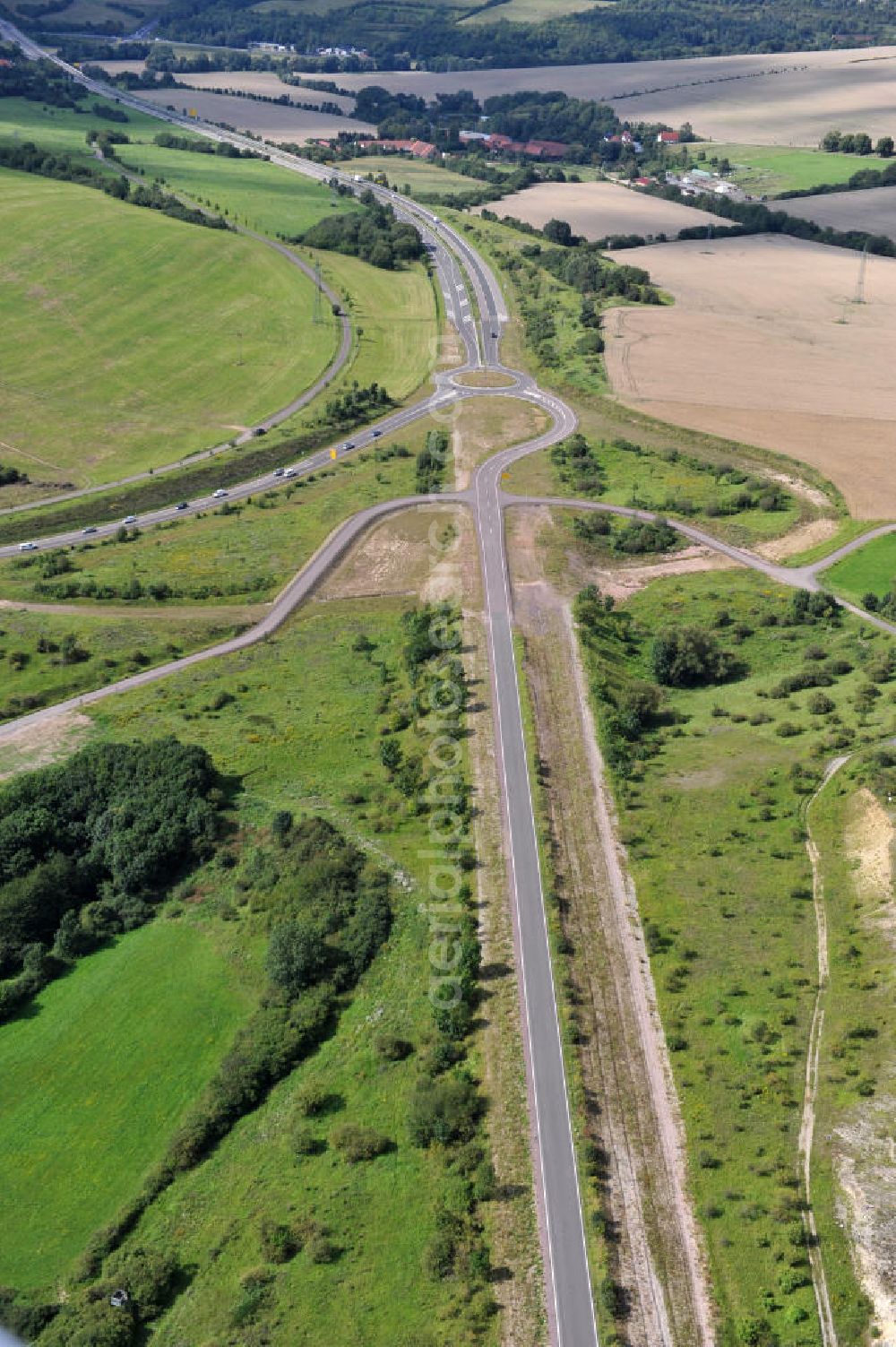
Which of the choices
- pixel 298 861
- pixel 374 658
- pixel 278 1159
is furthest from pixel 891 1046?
pixel 374 658

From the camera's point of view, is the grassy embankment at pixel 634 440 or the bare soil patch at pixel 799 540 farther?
the grassy embankment at pixel 634 440

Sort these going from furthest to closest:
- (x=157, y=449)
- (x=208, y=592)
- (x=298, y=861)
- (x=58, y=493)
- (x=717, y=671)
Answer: (x=157, y=449) → (x=58, y=493) → (x=208, y=592) → (x=717, y=671) → (x=298, y=861)

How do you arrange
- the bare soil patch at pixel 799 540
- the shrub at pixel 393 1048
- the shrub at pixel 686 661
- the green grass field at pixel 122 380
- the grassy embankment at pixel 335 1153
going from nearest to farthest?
the grassy embankment at pixel 335 1153
the shrub at pixel 393 1048
the shrub at pixel 686 661
the bare soil patch at pixel 799 540
the green grass field at pixel 122 380

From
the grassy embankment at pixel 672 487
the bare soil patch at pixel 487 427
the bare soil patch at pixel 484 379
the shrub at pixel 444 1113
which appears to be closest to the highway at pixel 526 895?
the shrub at pixel 444 1113

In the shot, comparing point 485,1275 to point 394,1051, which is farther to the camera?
point 394,1051

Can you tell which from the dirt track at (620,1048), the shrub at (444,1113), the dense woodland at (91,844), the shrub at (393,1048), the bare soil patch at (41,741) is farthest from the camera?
the bare soil patch at (41,741)

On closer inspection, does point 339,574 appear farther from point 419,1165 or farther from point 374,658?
point 419,1165

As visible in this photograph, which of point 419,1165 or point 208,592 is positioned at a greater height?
point 208,592

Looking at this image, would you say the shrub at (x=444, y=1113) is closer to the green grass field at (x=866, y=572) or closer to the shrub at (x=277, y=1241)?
the shrub at (x=277, y=1241)
